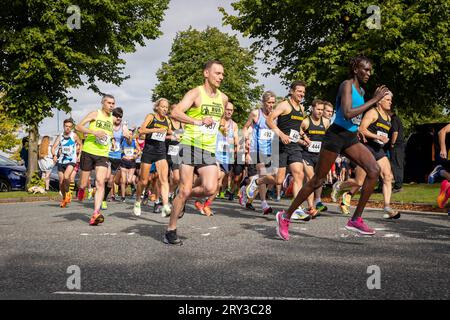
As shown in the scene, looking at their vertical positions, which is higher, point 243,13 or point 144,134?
point 243,13

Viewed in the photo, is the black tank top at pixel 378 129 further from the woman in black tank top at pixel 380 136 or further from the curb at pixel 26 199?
the curb at pixel 26 199

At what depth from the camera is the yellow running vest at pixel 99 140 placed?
29.7 feet

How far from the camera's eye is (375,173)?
21.5 feet

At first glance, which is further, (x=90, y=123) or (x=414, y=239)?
(x=90, y=123)

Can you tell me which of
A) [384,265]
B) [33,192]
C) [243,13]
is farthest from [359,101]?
[243,13]

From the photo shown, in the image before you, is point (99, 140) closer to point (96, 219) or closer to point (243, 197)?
point (96, 219)

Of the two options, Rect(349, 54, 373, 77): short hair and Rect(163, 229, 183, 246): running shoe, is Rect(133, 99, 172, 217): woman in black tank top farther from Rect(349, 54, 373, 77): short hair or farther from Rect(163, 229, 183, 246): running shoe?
Rect(349, 54, 373, 77): short hair

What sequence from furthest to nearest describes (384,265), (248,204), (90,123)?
(248,204) < (90,123) < (384,265)

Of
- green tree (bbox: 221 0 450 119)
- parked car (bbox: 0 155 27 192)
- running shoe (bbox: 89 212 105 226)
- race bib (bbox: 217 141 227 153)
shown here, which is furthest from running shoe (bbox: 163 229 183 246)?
parked car (bbox: 0 155 27 192)

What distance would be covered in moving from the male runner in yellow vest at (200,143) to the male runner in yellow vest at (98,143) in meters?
2.57

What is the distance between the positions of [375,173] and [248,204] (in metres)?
5.26

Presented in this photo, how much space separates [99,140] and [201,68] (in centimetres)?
4154
